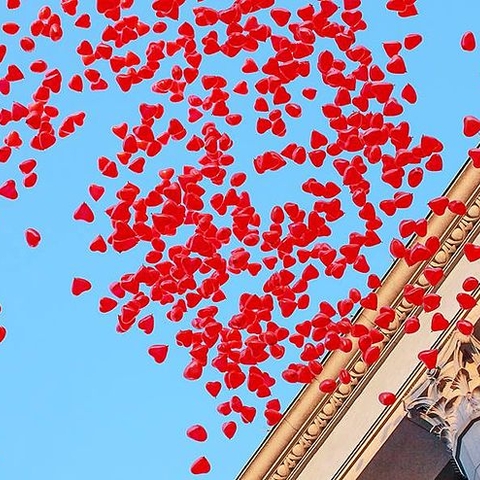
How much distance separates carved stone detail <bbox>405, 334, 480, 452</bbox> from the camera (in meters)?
17.5

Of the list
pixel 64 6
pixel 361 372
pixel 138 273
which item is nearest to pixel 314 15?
pixel 64 6

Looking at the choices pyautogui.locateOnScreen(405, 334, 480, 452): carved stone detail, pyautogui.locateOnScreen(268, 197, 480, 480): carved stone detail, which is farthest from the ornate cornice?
pyautogui.locateOnScreen(405, 334, 480, 452): carved stone detail

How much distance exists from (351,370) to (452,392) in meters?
3.34

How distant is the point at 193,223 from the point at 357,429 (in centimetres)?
583

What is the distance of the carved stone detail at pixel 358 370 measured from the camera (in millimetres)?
19469

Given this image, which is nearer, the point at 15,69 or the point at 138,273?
the point at 15,69

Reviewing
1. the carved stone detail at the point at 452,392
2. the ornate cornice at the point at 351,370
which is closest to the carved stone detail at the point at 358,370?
the ornate cornice at the point at 351,370

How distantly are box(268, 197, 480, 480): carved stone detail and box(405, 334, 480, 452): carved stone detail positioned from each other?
2.09 meters

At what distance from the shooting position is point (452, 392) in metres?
17.8

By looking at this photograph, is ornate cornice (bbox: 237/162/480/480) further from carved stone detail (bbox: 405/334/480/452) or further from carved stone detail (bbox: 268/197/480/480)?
carved stone detail (bbox: 405/334/480/452)

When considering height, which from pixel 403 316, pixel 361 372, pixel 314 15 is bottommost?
pixel 361 372

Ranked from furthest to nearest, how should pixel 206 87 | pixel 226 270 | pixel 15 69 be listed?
pixel 226 270, pixel 206 87, pixel 15 69

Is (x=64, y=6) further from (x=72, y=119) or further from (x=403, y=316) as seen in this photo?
(x=403, y=316)

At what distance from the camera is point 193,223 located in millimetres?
18625
